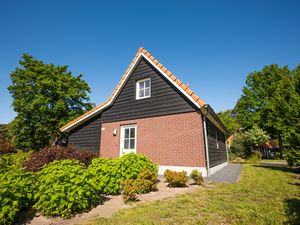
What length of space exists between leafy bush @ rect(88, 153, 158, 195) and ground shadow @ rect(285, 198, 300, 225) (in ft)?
13.6

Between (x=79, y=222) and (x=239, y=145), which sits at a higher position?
(x=239, y=145)

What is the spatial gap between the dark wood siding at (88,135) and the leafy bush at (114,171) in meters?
7.22

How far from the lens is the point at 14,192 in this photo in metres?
3.80

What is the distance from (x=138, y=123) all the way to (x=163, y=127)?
187cm

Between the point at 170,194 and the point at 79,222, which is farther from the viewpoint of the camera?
the point at 170,194

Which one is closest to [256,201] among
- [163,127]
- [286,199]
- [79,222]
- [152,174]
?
[286,199]

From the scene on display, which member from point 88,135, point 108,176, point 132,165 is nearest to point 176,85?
point 132,165

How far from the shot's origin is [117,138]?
11.7 metres

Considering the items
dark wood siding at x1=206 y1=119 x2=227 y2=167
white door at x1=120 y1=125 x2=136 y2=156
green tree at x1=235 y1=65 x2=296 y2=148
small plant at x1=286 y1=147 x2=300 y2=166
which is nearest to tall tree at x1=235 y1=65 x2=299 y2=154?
green tree at x1=235 y1=65 x2=296 y2=148

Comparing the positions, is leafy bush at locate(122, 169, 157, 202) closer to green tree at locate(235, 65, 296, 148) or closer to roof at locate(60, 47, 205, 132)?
roof at locate(60, 47, 205, 132)

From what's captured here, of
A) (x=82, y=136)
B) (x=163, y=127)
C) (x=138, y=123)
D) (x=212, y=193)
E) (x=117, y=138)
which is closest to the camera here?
(x=212, y=193)

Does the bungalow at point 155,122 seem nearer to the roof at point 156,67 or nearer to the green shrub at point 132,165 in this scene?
the roof at point 156,67

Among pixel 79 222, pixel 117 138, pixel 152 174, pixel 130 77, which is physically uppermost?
pixel 130 77

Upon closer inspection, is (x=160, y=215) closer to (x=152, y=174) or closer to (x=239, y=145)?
(x=152, y=174)
